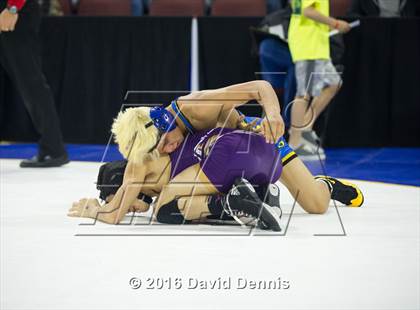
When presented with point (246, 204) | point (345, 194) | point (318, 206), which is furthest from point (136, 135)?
point (345, 194)

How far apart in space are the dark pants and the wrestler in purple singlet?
205 centimetres

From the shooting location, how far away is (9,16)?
4891 mm

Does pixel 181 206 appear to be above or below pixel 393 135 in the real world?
above

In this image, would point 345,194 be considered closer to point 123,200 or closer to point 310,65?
point 123,200

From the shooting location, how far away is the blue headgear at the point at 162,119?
3268mm

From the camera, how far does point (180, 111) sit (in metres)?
3.33

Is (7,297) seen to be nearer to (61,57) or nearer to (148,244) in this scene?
(148,244)

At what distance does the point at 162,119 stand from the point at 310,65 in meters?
2.72

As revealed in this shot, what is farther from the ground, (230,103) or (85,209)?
(230,103)

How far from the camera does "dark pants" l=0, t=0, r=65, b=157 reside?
5.07 meters

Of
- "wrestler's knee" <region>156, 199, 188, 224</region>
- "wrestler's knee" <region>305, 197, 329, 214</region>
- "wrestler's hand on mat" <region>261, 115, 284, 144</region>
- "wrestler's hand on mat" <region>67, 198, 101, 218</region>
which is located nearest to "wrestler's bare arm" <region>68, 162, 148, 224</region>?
"wrestler's hand on mat" <region>67, 198, 101, 218</region>

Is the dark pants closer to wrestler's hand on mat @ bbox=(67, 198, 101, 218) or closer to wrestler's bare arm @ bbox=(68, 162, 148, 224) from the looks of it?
wrestler's hand on mat @ bbox=(67, 198, 101, 218)

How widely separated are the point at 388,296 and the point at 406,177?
112 inches

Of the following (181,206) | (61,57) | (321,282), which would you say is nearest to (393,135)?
(61,57)
